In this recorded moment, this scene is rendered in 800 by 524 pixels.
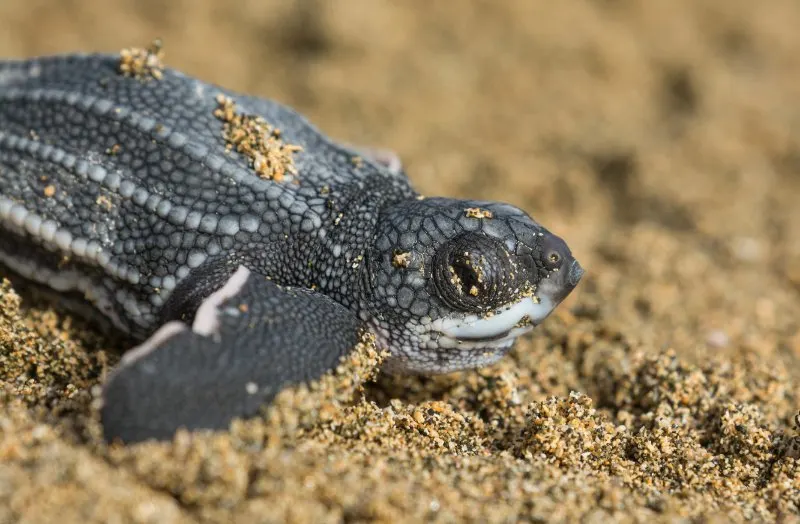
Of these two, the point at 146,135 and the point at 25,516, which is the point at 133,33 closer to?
the point at 146,135

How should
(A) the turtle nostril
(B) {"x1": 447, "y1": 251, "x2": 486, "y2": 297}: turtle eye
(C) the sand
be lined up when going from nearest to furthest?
(C) the sand → (B) {"x1": 447, "y1": 251, "x2": 486, "y2": 297}: turtle eye → (A) the turtle nostril

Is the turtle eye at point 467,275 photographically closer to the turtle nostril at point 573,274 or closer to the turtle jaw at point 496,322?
the turtle jaw at point 496,322

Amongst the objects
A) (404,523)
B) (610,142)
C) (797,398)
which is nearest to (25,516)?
(404,523)

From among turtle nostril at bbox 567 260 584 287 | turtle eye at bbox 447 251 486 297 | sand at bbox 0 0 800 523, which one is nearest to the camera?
sand at bbox 0 0 800 523

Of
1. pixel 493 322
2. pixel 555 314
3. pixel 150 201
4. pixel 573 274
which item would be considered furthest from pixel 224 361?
pixel 555 314

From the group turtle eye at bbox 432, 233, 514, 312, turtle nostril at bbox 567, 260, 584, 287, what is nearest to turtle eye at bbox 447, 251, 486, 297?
turtle eye at bbox 432, 233, 514, 312

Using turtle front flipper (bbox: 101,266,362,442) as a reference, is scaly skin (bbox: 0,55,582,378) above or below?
above

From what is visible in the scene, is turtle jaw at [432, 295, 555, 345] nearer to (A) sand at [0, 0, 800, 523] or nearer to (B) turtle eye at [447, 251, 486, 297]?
(B) turtle eye at [447, 251, 486, 297]

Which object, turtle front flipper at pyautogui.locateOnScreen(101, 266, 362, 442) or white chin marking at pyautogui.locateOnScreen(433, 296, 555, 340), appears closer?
turtle front flipper at pyautogui.locateOnScreen(101, 266, 362, 442)

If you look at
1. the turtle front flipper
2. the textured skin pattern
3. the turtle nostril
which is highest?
the turtle nostril
